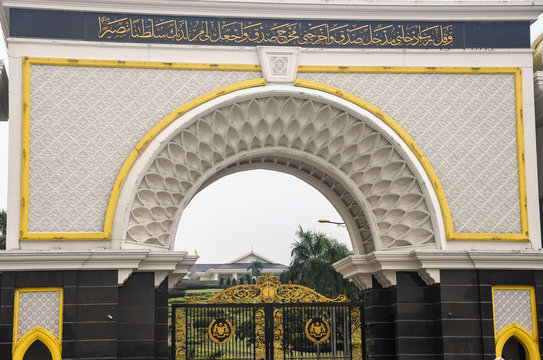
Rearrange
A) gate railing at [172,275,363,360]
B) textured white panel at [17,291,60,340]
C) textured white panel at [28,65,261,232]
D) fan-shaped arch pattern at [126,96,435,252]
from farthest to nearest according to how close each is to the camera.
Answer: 1. gate railing at [172,275,363,360]
2. fan-shaped arch pattern at [126,96,435,252]
3. textured white panel at [28,65,261,232]
4. textured white panel at [17,291,60,340]

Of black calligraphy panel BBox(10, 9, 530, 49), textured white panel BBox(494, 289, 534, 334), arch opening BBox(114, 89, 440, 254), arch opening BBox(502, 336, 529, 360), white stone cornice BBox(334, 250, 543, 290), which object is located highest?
black calligraphy panel BBox(10, 9, 530, 49)

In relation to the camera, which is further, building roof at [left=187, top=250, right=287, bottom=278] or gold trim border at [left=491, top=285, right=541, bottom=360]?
building roof at [left=187, top=250, right=287, bottom=278]

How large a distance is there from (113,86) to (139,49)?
74 cm

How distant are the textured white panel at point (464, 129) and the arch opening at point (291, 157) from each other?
415 millimetres

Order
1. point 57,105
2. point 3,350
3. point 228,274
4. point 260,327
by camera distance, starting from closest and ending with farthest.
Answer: point 3,350 < point 57,105 < point 260,327 < point 228,274

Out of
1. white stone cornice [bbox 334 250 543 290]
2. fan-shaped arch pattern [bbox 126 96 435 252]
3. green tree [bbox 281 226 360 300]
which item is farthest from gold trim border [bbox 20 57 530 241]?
green tree [bbox 281 226 360 300]

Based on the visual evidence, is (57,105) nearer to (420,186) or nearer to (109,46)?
(109,46)

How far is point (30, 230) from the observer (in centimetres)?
1198

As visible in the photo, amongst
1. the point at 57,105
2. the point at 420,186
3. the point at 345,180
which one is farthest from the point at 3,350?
the point at 420,186

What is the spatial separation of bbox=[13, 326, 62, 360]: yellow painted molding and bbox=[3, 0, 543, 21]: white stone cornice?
5005 mm

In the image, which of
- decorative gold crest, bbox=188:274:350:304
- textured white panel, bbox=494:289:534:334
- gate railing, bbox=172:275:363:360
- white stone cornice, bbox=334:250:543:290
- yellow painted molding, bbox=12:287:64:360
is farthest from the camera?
decorative gold crest, bbox=188:274:350:304

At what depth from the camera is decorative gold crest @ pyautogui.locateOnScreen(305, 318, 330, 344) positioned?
1316 cm

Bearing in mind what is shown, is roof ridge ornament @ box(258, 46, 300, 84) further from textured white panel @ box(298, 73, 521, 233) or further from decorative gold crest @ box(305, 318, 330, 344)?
decorative gold crest @ box(305, 318, 330, 344)

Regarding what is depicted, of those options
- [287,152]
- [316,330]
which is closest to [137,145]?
[287,152]
